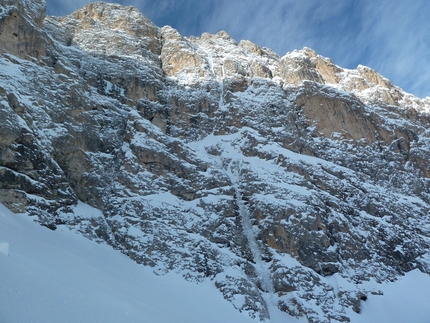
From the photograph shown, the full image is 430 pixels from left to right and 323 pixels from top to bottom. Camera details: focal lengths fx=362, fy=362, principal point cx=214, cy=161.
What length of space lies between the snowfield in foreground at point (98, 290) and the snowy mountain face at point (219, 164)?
4.75 ft

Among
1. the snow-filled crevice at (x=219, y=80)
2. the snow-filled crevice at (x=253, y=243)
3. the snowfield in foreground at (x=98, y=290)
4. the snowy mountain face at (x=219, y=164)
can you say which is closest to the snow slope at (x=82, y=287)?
the snowfield in foreground at (x=98, y=290)

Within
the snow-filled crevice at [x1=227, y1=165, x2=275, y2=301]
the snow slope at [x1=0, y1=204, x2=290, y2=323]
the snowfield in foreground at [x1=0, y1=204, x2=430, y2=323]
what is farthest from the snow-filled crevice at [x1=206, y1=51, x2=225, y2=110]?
the snow slope at [x1=0, y1=204, x2=290, y2=323]

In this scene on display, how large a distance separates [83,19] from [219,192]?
4711 cm

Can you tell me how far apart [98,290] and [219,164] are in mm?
30452

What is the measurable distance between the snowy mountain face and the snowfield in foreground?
145 centimetres

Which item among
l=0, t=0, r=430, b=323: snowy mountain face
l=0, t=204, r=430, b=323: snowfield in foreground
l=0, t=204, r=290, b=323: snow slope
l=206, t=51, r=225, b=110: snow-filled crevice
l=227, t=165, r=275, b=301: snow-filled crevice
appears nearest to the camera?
l=0, t=204, r=290, b=323: snow slope

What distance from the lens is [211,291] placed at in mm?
31047

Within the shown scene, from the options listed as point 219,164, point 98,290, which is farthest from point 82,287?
point 219,164

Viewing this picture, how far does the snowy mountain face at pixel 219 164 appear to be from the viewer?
33.0m

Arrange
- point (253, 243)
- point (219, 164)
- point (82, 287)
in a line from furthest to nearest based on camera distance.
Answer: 1. point (219, 164)
2. point (253, 243)
3. point (82, 287)

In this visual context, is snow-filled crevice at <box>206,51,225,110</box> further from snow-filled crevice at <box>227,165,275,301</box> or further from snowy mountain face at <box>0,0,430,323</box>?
snow-filled crevice at <box>227,165,275,301</box>

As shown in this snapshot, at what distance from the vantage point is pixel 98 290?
62.3 ft

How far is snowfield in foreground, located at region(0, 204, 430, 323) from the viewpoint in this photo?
11410 millimetres

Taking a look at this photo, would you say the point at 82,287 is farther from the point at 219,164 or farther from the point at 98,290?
the point at 219,164
